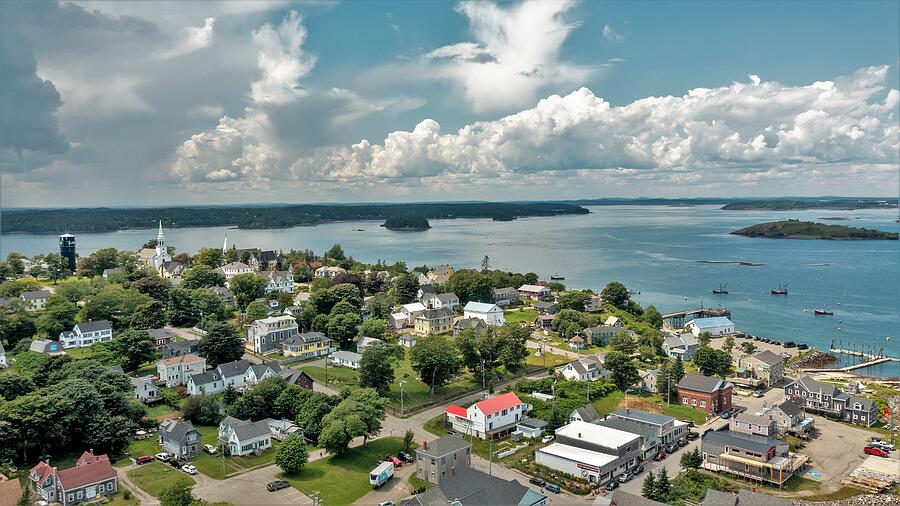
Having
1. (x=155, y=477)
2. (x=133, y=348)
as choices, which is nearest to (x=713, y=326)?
(x=155, y=477)

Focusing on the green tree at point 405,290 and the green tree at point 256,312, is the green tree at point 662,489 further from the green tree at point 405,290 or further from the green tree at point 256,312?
the green tree at point 405,290

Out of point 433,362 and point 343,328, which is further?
point 343,328

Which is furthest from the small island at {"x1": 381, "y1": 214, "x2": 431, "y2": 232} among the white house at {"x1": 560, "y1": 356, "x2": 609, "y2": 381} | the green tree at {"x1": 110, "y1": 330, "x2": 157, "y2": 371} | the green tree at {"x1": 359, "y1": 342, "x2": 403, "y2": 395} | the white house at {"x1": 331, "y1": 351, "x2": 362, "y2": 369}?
the green tree at {"x1": 359, "y1": 342, "x2": 403, "y2": 395}

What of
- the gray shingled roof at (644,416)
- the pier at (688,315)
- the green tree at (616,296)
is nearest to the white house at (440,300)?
the green tree at (616,296)

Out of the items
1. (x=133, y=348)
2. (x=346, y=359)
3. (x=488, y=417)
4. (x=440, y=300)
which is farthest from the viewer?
(x=440, y=300)

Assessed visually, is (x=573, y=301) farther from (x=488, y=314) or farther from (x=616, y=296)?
(x=488, y=314)

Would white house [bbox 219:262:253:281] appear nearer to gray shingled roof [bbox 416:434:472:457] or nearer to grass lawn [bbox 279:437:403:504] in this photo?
grass lawn [bbox 279:437:403:504]
